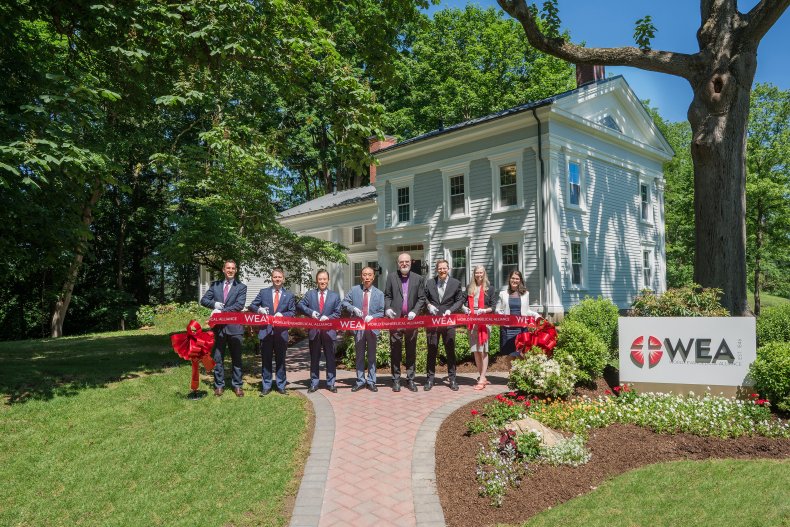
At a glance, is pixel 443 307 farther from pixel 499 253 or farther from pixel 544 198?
pixel 499 253

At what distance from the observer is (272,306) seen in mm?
8766

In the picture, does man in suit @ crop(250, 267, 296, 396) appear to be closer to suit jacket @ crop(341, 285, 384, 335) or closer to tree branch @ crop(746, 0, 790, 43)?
suit jacket @ crop(341, 285, 384, 335)

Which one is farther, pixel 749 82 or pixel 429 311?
pixel 749 82

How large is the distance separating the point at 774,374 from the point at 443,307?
15.4ft

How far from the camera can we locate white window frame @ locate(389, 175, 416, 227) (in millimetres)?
22344

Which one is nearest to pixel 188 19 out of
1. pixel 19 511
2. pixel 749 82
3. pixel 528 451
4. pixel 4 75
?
pixel 4 75

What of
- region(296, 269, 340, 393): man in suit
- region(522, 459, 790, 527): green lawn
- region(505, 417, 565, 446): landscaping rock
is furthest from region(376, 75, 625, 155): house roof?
region(522, 459, 790, 527): green lawn

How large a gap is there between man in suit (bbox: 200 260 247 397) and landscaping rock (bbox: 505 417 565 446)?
4.54 m

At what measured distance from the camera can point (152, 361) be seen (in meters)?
11.5

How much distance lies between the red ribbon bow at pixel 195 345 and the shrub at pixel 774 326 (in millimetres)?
9468

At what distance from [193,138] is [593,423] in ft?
96.5

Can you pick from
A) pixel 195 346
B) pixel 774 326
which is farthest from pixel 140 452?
pixel 774 326

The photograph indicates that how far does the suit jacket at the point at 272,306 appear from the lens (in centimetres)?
865

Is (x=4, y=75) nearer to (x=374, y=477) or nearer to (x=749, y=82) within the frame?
(x=374, y=477)
